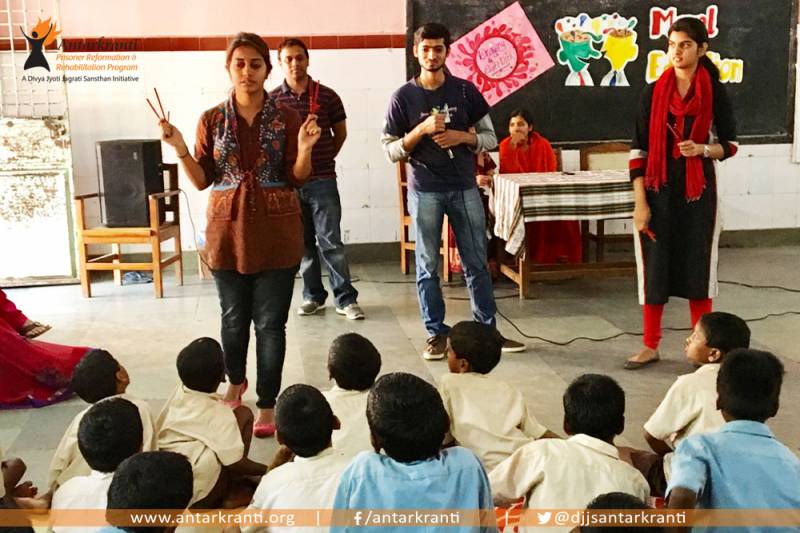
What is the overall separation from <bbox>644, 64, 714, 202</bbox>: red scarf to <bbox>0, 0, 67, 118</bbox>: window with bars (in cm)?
408

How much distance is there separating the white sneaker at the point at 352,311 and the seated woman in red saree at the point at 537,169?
1475 millimetres

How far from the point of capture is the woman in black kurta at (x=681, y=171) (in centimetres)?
349

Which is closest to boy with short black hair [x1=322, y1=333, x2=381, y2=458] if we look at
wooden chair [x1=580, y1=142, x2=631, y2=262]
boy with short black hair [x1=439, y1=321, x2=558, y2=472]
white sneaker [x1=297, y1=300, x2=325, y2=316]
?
boy with short black hair [x1=439, y1=321, x2=558, y2=472]

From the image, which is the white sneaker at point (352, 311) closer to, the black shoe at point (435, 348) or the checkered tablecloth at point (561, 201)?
the black shoe at point (435, 348)

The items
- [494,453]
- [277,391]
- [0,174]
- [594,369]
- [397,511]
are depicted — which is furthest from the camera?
[0,174]

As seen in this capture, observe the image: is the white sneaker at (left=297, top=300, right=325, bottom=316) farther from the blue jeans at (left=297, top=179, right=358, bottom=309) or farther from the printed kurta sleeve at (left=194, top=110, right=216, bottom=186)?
the printed kurta sleeve at (left=194, top=110, right=216, bottom=186)

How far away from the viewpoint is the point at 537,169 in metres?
5.84

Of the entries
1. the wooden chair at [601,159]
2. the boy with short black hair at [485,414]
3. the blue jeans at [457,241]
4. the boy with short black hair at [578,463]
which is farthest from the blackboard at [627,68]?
the boy with short black hair at [578,463]

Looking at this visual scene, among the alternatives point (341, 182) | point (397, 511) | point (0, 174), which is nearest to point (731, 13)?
point (341, 182)

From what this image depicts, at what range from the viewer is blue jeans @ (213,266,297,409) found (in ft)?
9.84

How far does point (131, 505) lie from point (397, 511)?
0.51 meters

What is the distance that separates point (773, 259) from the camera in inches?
246

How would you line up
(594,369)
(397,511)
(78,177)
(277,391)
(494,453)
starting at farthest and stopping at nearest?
(78,177) < (594,369) < (277,391) < (494,453) < (397,511)

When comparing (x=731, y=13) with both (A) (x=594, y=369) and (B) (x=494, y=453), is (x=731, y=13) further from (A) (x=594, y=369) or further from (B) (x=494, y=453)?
(B) (x=494, y=453)
